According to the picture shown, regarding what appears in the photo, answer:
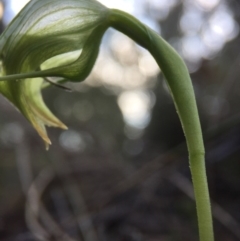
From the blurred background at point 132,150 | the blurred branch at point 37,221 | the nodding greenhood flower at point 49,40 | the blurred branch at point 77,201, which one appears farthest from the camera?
the blurred background at point 132,150

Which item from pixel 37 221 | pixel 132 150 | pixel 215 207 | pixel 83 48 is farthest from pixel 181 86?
pixel 132 150

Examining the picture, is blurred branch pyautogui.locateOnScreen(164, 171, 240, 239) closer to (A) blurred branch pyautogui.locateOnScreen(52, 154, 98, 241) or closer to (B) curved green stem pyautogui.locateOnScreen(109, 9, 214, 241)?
(A) blurred branch pyautogui.locateOnScreen(52, 154, 98, 241)

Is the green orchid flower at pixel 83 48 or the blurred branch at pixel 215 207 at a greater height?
the green orchid flower at pixel 83 48

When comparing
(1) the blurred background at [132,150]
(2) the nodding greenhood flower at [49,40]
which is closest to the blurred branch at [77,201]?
(1) the blurred background at [132,150]

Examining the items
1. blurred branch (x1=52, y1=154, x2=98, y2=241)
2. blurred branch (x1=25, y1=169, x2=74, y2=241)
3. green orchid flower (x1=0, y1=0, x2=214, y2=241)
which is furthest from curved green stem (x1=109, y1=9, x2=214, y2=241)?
blurred branch (x1=52, y1=154, x2=98, y2=241)

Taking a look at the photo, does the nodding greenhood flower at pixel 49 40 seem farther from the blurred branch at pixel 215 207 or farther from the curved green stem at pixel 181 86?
the blurred branch at pixel 215 207
